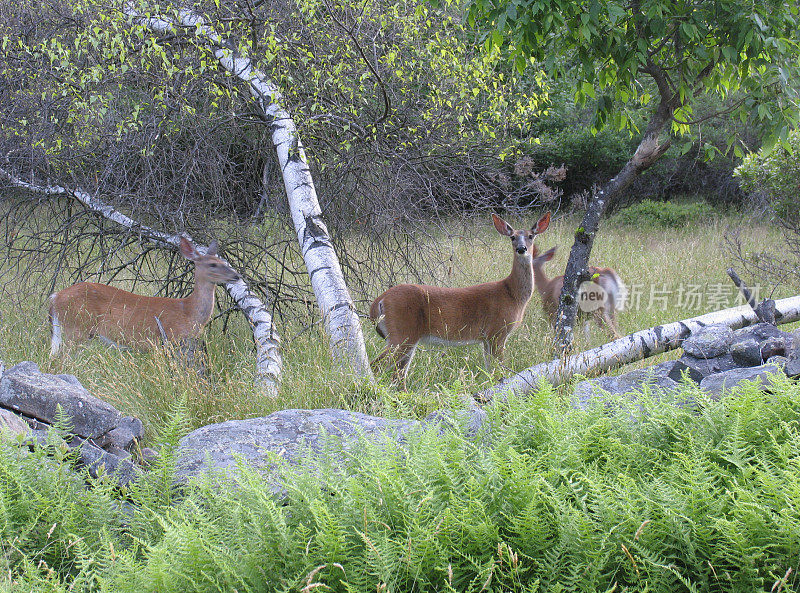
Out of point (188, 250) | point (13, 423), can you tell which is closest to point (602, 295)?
point (188, 250)

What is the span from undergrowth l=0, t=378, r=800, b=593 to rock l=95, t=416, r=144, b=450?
0.48 m

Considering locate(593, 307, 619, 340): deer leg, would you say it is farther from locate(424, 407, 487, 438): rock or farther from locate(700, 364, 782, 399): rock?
locate(424, 407, 487, 438): rock

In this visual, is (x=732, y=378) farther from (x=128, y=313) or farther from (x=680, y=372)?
(x=128, y=313)

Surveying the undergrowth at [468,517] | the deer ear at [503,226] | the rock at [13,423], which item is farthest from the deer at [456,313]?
the rock at [13,423]

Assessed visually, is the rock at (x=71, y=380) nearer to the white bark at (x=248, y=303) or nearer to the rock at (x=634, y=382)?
the white bark at (x=248, y=303)

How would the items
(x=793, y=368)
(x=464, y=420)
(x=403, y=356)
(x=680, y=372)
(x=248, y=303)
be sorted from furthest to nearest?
(x=248, y=303) < (x=403, y=356) < (x=680, y=372) < (x=793, y=368) < (x=464, y=420)

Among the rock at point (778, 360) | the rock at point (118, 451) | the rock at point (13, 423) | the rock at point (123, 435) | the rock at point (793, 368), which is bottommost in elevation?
the rock at point (793, 368)

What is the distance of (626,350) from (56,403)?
417 cm

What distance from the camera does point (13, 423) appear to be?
3861 millimetres

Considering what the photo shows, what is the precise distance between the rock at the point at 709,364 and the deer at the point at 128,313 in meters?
3.97

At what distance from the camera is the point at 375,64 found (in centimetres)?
655

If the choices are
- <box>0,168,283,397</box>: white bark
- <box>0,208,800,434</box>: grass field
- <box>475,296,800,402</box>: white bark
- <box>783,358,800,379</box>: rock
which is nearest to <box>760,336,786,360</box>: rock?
<box>783,358,800,379</box>: rock

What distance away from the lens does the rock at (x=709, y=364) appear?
5.00 meters

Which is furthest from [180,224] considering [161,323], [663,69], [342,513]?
[342,513]
